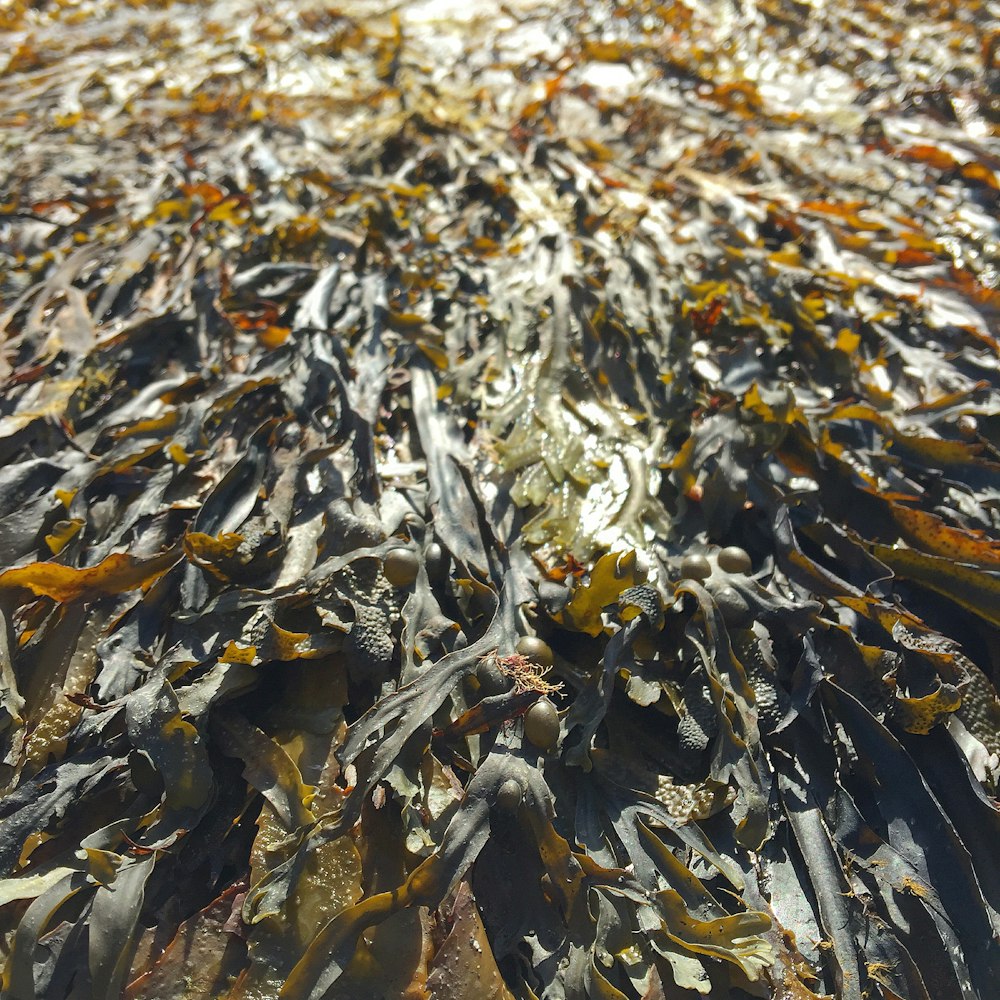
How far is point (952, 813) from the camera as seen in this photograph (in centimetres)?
106

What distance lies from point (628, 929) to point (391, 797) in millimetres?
341

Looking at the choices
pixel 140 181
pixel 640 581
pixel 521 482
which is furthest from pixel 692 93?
pixel 640 581

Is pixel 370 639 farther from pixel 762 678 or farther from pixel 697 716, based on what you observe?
pixel 762 678

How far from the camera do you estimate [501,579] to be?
128cm

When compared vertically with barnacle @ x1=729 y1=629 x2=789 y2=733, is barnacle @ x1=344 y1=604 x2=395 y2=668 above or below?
above

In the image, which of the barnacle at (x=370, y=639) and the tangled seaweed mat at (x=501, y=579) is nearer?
the tangled seaweed mat at (x=501, y=579)

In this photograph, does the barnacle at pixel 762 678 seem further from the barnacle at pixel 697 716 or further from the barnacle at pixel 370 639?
the barnacle at pixel 370 639

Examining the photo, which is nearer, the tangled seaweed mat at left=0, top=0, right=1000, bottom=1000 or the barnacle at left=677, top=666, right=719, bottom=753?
the tangled seaweed mat at left=0, top=0, right=1000, bottom=1000

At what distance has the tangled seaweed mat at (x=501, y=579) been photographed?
934 millimetres

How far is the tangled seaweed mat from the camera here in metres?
0.93

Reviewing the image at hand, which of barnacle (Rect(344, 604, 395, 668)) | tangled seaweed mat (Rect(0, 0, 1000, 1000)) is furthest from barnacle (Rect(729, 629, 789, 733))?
barnacle (Rect(344, 604, 395, 668))

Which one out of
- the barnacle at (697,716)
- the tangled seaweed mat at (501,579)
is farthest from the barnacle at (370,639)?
the barnacle at (697,716)

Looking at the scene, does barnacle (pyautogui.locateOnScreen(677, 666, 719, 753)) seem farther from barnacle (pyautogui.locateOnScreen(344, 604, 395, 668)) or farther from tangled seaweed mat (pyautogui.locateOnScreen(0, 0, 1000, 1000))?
barnacle (pyautogui.locateOnScreen(344, 604, 395, 668))

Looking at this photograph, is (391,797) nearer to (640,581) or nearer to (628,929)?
(628,929)
